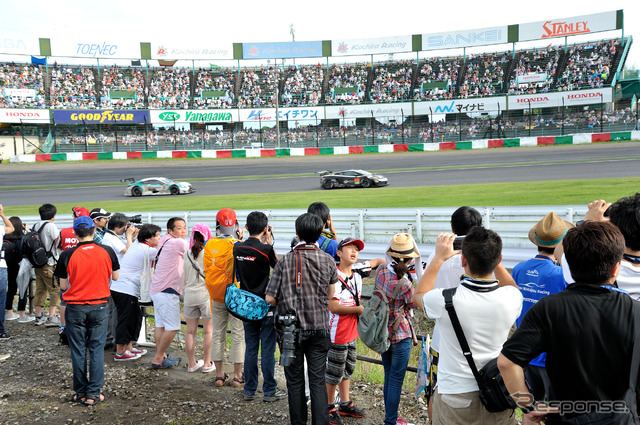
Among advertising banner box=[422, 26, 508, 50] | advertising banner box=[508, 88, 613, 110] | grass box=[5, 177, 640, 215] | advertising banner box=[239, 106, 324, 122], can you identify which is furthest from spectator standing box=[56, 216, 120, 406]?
advertising banner box=[422, 26, 508, 50]

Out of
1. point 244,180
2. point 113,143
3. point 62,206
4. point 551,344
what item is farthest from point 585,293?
point 113,143

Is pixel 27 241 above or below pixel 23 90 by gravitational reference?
below

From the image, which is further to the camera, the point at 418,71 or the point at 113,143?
the point at 418,71

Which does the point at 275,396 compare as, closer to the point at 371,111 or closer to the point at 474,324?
the point at 474,324

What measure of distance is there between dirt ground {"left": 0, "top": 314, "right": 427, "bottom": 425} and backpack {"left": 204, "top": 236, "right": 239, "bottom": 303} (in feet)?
3.65

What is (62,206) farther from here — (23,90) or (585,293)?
(23,90)

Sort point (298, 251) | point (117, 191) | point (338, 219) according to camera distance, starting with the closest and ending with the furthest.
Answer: point (298, 251) < point (338, 219) < point (117, 191)

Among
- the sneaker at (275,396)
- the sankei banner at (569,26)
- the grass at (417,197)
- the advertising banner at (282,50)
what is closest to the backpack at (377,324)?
the sneaker at (275,396)

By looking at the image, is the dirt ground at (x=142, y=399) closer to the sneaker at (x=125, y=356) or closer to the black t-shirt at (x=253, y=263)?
the sneaker at (x=125, y=356)

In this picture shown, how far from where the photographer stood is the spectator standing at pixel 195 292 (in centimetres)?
562

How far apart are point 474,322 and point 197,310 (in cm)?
401

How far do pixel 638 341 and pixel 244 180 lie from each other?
28.8 m

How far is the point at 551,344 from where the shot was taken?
7.30 feet

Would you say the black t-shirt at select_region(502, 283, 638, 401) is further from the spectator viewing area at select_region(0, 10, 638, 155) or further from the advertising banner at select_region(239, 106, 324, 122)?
the advertising banner at select_region(239, 106, 324, 122)
